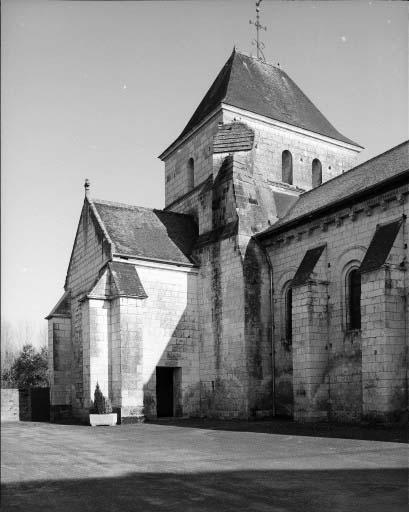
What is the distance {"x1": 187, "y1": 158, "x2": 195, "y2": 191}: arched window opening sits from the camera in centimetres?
2986

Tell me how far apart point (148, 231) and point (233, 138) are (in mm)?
5266

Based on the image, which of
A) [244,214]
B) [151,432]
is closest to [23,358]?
[244,214]

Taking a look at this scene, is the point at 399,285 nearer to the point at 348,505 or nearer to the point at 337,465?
the point at 337,465

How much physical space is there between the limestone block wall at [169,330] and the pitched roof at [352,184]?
3936 mm

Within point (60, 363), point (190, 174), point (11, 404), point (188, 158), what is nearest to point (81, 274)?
point (60, 363)

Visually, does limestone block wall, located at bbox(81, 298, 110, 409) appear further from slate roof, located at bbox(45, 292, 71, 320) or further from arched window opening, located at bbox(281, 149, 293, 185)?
arched window opening, located at bbox(281, 149, 293, 185)

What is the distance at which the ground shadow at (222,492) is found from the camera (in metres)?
6.75

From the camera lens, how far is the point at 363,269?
17.3 m

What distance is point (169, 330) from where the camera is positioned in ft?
77.4

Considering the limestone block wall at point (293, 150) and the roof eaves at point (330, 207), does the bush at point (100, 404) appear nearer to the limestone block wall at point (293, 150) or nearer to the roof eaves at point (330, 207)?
the roof eaves at point (330, 207)

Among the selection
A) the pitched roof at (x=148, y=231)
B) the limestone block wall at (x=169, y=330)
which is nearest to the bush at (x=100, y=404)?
the limestone block wall at (x=169, y=330)

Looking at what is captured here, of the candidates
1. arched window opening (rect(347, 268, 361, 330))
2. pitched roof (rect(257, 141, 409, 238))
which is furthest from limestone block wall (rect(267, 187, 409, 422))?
pitched roof (rect(257, 141, 409, 238))

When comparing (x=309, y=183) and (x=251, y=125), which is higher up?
(x=251, y=125)

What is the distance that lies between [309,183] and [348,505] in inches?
915
